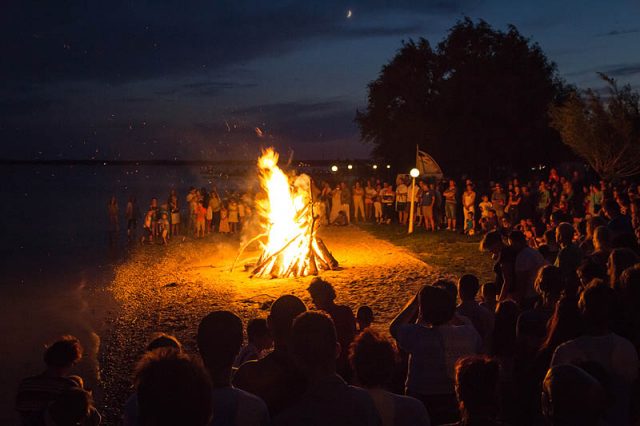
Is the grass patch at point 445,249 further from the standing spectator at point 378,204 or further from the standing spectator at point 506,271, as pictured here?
the standing spectator at point 506,271

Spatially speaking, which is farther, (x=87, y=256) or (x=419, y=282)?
(x=87, y=256)

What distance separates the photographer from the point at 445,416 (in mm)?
4340

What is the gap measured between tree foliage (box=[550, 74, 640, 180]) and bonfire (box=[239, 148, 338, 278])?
1609 cm

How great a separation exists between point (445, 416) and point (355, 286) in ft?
28.7

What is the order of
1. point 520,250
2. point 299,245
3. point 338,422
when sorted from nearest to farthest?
point 338,422, point 520,250, point 299,245

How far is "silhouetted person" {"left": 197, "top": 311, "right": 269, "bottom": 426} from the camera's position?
307cm

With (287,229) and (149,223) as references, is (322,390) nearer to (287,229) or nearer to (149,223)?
(287,229)

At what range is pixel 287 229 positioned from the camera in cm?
1497

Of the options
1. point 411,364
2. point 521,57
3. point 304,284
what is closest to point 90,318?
point 304,284

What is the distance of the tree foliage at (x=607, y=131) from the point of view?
25.8m

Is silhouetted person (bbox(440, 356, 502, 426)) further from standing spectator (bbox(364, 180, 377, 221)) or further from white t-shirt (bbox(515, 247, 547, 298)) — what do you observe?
standing spectator (bbox(364, 180, 377, 221))

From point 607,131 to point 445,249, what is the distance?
12659mm

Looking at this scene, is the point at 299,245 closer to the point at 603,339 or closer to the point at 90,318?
the point at 90,318

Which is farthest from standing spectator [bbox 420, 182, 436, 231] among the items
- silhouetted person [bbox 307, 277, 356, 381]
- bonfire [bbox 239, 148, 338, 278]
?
silhouetted person [bbox 307, 277, 356, 381]
